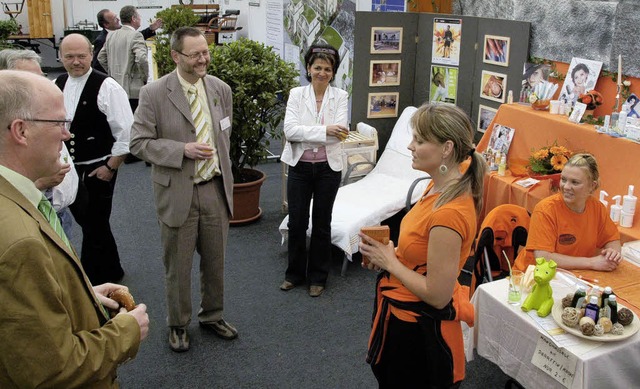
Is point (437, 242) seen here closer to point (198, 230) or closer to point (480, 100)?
point (198, 230)

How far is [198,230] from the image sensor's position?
3248mm

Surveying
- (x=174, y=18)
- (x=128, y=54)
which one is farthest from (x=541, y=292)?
(x=174, y=18)

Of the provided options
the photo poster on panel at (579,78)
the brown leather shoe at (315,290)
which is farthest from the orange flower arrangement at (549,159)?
the brown leather shoe at (315,290)

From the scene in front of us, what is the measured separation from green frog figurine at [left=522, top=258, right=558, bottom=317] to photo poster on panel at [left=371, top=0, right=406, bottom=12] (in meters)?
3.62

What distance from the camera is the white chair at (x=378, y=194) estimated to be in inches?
171

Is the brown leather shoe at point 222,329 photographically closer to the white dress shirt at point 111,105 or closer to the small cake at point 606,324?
the white dress shirt at point 111,105

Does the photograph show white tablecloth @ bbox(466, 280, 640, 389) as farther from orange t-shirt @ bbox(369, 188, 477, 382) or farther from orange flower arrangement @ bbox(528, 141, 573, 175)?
orange flower arrangement @ bbox(528, 141, 573, 175)

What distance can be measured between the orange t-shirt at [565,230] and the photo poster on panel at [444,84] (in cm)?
236

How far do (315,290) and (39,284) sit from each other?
283 cm

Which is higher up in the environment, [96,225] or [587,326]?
[587,326]

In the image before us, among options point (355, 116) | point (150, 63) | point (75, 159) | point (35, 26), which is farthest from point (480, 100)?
point (35, 26)

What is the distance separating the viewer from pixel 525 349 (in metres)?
2.47

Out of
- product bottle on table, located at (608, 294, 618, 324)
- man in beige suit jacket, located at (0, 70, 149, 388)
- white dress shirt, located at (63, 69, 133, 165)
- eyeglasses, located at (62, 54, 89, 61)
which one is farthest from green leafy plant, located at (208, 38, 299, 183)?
man in beige suit jacket, located at (0, 70, 149, 388)

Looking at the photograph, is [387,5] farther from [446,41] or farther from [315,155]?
[315,155]
